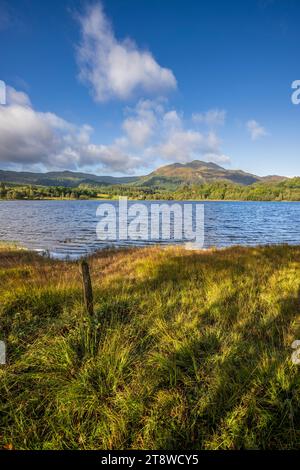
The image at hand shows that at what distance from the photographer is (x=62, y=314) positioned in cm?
521

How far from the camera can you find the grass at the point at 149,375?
2576 millimetres

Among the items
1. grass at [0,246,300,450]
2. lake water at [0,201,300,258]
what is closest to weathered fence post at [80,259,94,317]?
grass at [0,246,300,450]

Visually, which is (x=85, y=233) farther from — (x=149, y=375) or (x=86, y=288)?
(x=149, y=375)

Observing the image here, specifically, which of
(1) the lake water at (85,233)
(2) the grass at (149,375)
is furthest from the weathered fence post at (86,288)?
(1) the lake water at (85,233)

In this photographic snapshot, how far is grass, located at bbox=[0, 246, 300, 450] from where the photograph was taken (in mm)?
2576

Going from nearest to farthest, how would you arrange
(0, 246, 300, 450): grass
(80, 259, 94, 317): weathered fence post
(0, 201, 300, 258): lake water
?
(0, 246, 300, 450): grass < (80, 259, 94, 317): weathered fence post < (0, 201, 300, 258): lake water

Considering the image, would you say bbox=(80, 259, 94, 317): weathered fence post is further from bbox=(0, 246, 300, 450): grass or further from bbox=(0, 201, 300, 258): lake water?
bbox=(0, 201, 300, 258): lake water

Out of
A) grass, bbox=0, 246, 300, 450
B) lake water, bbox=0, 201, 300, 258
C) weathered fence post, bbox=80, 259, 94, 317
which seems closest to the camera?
grass, bbox=0, 246, 300, 450

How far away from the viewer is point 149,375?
330 centimetres

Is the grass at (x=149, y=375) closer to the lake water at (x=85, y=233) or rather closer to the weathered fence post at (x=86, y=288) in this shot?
the weathered fence post at (x=86, y=288)

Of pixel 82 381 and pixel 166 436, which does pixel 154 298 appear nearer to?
pixel 82 381

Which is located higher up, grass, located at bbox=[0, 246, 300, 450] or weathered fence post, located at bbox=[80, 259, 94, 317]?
weathered fence post, located at bbox=[80, 259, 94, 317]

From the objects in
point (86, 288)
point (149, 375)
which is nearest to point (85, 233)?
point (86, 288)
